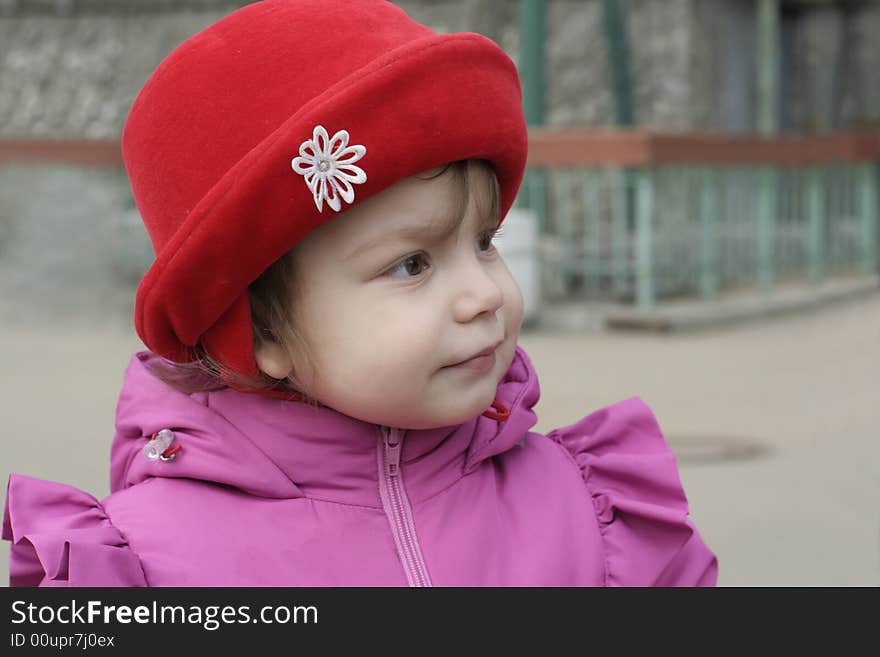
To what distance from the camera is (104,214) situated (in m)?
6.79

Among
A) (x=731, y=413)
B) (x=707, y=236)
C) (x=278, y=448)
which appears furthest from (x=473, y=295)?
(x=707, y=236)

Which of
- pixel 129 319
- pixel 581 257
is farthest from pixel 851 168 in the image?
pixel 129 319

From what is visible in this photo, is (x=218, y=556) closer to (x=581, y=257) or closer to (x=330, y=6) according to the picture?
(x=330, y=6)

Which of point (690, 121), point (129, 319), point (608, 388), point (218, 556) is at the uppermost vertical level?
point (690, 121)

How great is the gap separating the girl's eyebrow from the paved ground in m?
1.46

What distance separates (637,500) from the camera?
63.4 inches

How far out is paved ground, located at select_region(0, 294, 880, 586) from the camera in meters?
2.93

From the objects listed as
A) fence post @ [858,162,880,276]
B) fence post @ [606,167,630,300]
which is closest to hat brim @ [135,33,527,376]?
fence post @ [606,167,630,300]

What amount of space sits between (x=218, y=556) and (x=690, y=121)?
767 centimetres

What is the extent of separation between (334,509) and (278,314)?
0.77 ft

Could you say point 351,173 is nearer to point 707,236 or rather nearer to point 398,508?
point 398,508

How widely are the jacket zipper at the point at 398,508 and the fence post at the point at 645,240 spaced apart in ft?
15.1

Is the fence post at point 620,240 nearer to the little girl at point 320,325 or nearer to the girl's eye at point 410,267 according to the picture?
the little girl at point 320,325

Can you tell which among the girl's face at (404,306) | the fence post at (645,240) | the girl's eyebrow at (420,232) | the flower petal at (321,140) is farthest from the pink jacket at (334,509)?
the fence post at (645,240)
